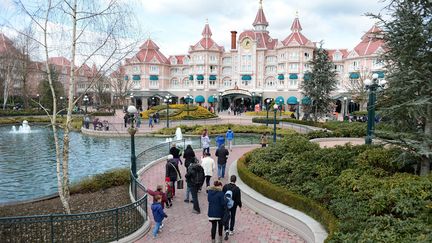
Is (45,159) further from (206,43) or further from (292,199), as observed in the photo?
(206,43)

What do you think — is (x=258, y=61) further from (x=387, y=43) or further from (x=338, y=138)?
(x=387, y=43)

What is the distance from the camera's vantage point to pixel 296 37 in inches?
2275

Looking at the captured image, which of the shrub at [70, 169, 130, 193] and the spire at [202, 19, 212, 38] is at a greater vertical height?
the spire at [202, 19, 212, 38]

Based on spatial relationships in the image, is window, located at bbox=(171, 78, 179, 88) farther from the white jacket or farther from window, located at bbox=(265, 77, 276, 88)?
the white jacket

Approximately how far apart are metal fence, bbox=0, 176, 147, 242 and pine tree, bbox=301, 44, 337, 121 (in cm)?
2914

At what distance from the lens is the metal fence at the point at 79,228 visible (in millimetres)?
7629

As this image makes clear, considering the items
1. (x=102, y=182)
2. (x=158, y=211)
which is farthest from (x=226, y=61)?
(x=158, y=211)

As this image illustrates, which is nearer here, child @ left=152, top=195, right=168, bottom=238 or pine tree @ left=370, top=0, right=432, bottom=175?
child @ left=152, top=195, right=168, bottom=238

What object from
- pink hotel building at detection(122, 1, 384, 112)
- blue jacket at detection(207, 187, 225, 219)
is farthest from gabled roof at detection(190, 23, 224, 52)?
blue jacket at detection(207, 187, 225, 219)

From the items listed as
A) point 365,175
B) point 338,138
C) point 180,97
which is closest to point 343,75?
point 180,97

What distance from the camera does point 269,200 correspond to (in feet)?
32.9

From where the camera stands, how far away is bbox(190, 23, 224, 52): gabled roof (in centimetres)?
6438

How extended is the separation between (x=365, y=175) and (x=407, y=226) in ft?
10.7

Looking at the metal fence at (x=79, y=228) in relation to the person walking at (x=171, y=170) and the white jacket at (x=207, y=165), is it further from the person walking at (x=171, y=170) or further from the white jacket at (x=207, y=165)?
the white jacket at (x=207, y=165)
